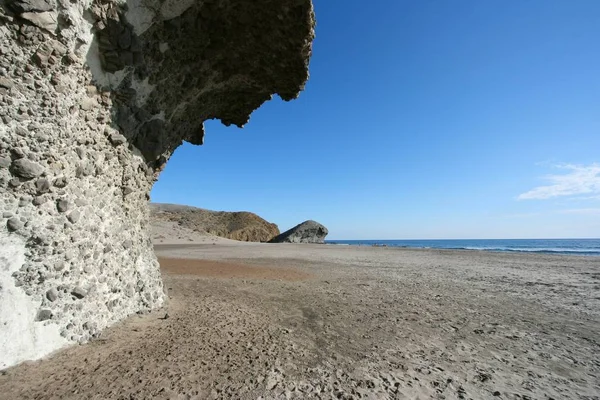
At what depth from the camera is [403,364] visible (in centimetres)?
485

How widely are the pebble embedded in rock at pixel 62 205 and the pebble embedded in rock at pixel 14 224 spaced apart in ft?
1.83

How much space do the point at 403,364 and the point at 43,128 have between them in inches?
255

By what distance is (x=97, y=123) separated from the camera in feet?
18.0

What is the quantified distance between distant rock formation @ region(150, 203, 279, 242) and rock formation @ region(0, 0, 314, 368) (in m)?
46.8

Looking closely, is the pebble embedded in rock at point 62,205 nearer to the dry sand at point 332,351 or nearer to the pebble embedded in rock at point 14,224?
the pebble embedded in rock at point 14,224

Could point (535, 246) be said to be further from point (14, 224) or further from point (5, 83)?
point (5, 83)

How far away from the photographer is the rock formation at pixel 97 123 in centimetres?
419

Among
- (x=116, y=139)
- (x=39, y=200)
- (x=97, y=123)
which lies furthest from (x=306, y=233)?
(x=39, y=200)

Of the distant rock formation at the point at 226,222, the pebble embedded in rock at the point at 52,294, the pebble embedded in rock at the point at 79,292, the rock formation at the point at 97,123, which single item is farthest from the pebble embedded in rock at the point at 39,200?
the distant rock formation at the point at 226,222

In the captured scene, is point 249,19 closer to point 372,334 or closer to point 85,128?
point 85,128

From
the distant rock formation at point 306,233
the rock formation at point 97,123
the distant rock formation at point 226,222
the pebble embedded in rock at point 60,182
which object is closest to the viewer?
the rock formation at point 97,123

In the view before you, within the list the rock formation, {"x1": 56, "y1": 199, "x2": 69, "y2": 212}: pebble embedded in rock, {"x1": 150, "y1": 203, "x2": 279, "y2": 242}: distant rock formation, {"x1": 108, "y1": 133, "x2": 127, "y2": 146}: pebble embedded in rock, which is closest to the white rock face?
the rock formation

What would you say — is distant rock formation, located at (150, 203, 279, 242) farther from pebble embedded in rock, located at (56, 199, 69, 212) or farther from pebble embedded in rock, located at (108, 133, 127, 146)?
pebble embedded in rock, located at (56, 199, 69, 212)

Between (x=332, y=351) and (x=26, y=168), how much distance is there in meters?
5.37
